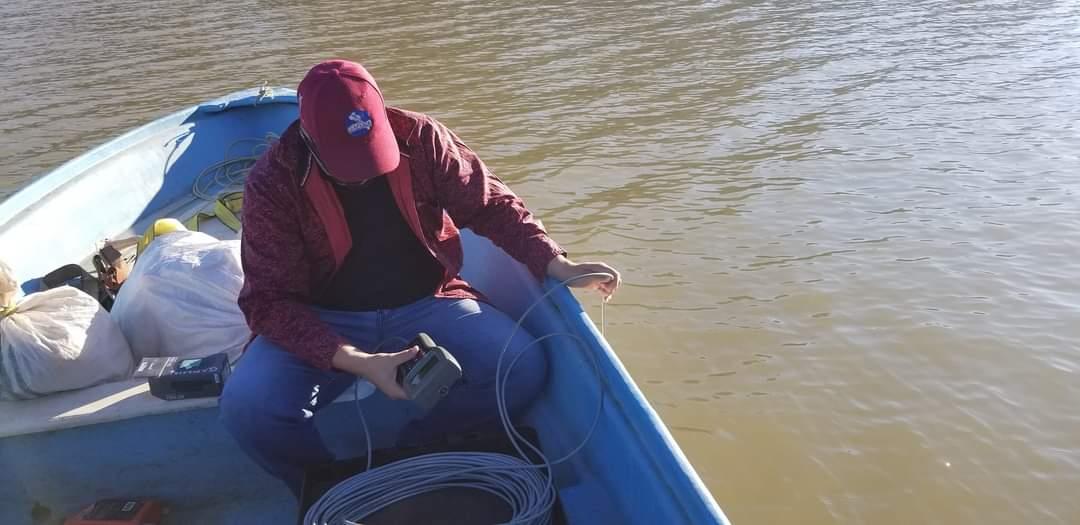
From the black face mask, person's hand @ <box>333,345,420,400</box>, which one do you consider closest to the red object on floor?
person's hand @ <box>333,345,420,400</box>

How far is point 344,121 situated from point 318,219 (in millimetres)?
351

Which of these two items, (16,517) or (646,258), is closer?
(16,517)

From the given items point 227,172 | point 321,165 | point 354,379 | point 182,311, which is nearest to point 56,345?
point 182,311

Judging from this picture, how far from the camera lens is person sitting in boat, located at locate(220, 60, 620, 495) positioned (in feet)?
6.80

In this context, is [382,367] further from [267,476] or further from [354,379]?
[267,476]

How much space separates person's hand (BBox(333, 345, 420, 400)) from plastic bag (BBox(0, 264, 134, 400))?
932mm

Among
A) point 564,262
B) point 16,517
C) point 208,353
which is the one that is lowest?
point 16,517

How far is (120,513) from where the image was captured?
236 centimetres

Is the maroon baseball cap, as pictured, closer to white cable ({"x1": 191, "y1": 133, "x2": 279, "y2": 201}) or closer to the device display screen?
the device display screen

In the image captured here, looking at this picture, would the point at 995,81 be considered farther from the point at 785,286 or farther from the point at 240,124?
the point at 240,124

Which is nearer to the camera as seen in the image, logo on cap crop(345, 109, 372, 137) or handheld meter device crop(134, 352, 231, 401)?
logo on cap crop(345, 109, 372, 137)

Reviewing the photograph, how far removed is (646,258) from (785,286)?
800mm

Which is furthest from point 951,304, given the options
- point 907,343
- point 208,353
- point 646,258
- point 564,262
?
point 208,353

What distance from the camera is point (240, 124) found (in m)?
5.09
